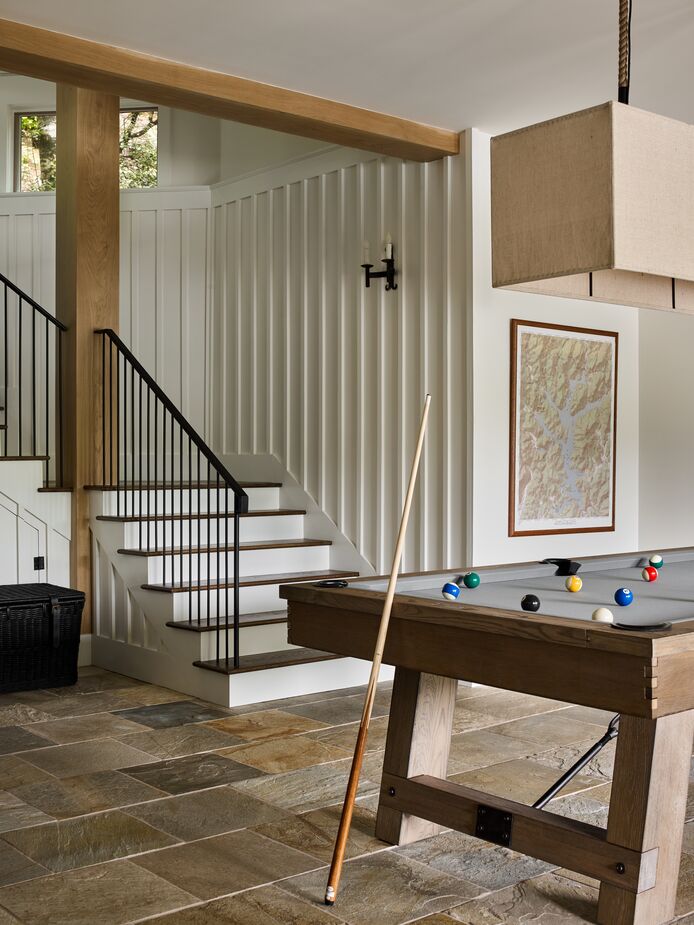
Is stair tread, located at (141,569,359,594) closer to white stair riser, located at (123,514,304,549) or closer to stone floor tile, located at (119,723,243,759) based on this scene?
white stair riser, located at (123,514,304,549)

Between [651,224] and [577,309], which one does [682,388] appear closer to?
[577,309]

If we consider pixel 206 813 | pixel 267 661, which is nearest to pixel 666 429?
pixel 267 661

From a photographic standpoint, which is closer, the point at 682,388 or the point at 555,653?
the point at 555,653

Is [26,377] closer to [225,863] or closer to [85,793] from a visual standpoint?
[85,793]

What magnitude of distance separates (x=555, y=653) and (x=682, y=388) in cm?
429

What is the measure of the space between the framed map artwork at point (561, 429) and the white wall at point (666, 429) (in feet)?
0.89

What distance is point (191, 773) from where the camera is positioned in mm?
4098

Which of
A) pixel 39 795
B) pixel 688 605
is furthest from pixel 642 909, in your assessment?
pixel 39 795

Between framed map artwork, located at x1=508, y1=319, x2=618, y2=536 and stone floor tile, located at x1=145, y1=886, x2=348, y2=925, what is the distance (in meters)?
3.29

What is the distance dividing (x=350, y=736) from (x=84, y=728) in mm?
1266

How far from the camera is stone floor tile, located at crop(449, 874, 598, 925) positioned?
2789 mm

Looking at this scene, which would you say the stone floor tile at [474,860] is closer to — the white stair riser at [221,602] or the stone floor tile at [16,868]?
the stone floor tile at [16,868]

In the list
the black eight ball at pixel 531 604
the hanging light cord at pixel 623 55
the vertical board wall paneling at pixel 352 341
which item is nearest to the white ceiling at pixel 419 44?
the vertical board wall paneling at pixel 352 341

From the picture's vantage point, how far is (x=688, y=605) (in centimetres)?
313
